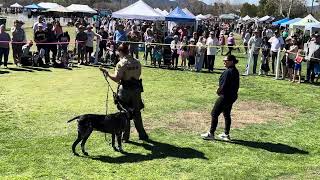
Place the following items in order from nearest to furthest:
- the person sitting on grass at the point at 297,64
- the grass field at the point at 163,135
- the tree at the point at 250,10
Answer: the grass field at the point at 163,135 → the person sitting on grass at the point at 297,64 → the tree at the point at 250,10

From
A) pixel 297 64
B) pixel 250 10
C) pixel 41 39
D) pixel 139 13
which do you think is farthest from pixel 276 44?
pixel 250 10

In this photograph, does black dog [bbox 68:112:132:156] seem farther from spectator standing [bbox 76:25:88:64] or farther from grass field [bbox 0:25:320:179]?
spectator standing [bbox 76:25:88:64]

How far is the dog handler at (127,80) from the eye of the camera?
340 inches

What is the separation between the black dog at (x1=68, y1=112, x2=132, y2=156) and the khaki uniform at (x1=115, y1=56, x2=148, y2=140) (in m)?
0.38

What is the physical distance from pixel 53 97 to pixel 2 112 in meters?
2.17

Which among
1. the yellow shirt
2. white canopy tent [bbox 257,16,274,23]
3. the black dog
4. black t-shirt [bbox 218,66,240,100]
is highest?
white canopy tent [bbox 257,16,274,23]

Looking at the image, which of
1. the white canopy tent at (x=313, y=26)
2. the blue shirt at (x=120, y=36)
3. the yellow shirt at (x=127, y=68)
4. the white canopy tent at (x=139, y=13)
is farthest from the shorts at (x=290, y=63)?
the white canopy tent at (x=313, y=26)

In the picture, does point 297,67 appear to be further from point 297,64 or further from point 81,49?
point 81,49

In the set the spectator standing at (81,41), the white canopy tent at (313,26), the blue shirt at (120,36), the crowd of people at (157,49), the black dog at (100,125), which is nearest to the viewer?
the black dog at (100,125)

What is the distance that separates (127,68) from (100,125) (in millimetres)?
1124

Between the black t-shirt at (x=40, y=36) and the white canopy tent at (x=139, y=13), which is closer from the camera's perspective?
the black t-shirt at (x=40, y=36)

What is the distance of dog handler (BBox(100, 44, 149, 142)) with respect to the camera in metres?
8.64

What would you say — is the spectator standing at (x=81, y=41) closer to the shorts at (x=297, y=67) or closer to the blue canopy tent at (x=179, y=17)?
the shorts at (x=297, y=67)

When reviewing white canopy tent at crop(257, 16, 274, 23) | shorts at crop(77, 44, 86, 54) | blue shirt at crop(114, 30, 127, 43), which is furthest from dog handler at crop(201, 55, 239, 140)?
white canopy tent at crop(257, 16, 274, 23)
